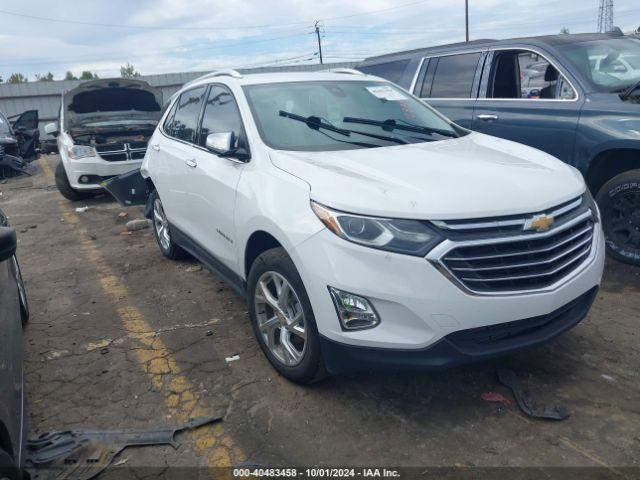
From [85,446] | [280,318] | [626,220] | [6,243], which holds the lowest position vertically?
[85,446]

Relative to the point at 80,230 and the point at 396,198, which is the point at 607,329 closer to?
the point at 396,198

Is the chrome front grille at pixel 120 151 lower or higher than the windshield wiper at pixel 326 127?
lower

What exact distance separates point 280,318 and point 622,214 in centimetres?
342

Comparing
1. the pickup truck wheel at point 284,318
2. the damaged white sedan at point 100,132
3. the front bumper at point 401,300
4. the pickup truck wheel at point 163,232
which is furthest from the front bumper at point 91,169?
the front bumper at point 401,300

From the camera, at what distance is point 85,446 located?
291 cm

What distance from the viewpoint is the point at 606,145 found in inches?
191

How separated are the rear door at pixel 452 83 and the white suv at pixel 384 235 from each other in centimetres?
210

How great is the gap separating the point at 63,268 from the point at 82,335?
205 centimetres

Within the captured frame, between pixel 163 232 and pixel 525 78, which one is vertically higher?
pixel 525 78

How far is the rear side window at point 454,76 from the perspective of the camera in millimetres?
6121

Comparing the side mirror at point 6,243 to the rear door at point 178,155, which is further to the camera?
the rear door at point 178,155

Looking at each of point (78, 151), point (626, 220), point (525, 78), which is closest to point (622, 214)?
point (626, 220)

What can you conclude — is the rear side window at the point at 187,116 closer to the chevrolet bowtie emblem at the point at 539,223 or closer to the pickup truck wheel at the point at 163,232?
the pickup truck wheel at the point at 163,232

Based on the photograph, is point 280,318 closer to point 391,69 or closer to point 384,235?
point 384,235
